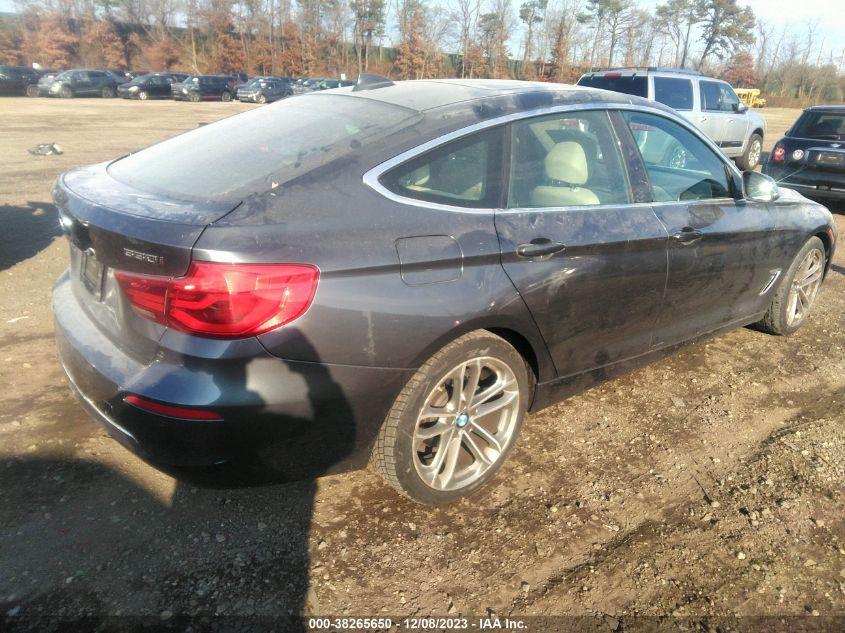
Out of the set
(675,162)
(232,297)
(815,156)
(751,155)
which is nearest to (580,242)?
(675,162)

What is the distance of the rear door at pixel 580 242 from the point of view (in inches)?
108

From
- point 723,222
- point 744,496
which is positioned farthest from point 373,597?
point 723,222

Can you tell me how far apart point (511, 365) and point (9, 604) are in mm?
2080

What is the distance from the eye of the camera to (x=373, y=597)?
7.57ft

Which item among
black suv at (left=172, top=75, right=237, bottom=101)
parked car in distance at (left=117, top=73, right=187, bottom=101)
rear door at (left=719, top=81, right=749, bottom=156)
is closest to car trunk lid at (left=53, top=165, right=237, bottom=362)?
rear door at (left=719, top=81, right=749, bottom=156)

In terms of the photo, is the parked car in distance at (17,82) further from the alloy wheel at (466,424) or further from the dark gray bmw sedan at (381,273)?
the alloy wheel at (466,424)

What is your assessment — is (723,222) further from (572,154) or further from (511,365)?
(511,365)

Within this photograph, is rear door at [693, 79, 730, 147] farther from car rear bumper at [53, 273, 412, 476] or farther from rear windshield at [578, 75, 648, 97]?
car rear bumper at [53, 273, 412, 476]

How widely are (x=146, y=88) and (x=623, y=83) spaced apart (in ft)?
113

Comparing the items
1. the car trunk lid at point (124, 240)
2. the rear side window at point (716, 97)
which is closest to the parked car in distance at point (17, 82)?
the rear side window at point (716, 97)

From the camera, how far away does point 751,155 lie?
45.1 feet

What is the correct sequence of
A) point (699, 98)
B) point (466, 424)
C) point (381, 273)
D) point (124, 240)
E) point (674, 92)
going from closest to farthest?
point (124, 240) → point (381, 273) → point (466, 424) → point (674, 92) → point (699, 98)

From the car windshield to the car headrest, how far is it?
27.1 feet

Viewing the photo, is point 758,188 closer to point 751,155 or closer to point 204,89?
point 751,155
